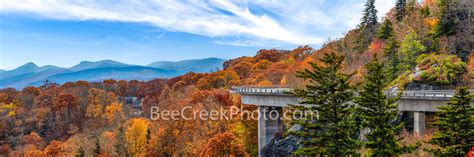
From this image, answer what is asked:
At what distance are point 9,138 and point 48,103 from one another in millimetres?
19425

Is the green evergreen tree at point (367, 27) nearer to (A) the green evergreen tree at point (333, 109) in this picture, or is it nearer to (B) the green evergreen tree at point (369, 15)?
(B) the green evergreen tree at point (369, 15)

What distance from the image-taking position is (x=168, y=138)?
51.6 metres

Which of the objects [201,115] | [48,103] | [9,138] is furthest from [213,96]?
[48,103]

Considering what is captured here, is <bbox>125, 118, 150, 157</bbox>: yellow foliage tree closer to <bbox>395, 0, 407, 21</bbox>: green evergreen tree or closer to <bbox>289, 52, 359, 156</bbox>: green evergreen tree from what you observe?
<bbox>289, 52, 359, 156</bbox>: green evergreen tree

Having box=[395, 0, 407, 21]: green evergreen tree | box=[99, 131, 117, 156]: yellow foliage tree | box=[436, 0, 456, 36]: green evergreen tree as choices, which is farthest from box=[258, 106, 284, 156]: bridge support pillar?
box=[395, 0, 407, 21]: green evergreen tree

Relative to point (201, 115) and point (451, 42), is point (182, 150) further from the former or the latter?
point (451, 42)

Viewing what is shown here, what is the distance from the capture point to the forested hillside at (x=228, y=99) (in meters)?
39.5

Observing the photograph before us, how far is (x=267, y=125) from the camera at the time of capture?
42.4 m

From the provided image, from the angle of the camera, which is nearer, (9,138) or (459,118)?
(459,118)

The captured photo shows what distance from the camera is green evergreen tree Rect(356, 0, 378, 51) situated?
6044 centimetres

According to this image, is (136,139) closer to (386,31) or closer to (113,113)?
(386,31)

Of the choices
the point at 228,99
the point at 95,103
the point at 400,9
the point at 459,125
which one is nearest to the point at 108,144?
the point at 228,99

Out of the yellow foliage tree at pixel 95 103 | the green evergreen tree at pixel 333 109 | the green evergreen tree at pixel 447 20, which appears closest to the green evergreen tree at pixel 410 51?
the green evergreen tree at pixel 447 20

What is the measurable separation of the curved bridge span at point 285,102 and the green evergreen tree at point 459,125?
11578 millimetres
